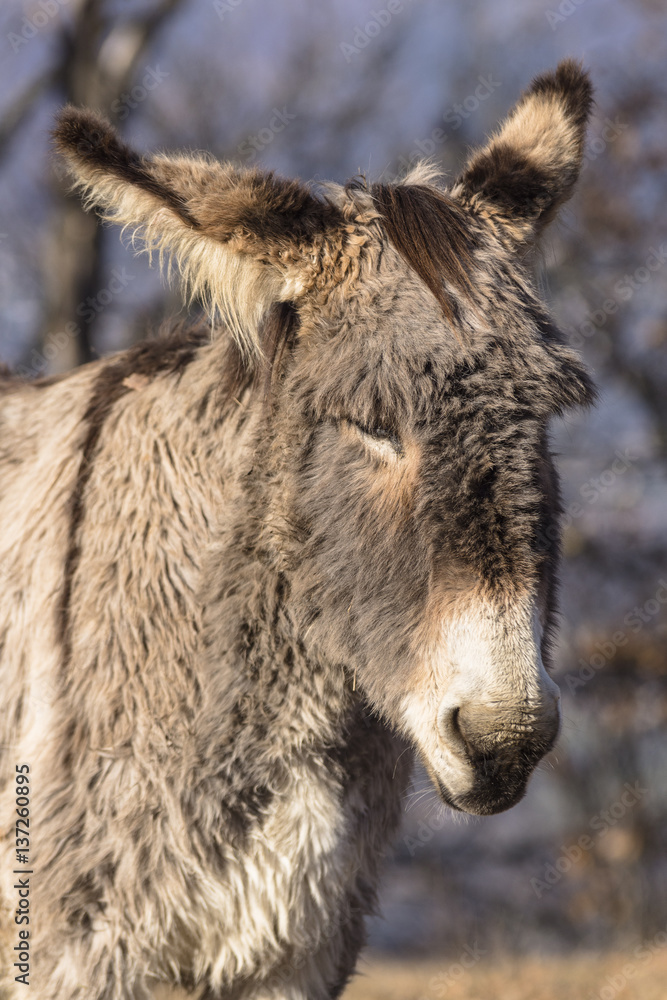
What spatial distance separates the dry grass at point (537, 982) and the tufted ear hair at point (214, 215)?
439cm

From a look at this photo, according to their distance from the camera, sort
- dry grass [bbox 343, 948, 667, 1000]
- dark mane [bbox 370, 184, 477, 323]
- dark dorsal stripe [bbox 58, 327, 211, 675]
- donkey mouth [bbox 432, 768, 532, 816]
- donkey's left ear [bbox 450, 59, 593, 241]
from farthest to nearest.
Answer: dry grass [bbox 343, 948, 667, 1000] → donkey's left ear [bbox 450, 59, 593, 241] → dark dorsal stripe [bbox 58, 327, 211, 675] → dark mane [bbox 370, 184, 477, 323] → donkey mouth [bbox 432, 768, 532, 816]

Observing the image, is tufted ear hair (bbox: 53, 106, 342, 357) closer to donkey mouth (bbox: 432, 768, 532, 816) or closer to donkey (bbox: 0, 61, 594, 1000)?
donkey (bbox: 0, 61, 594, 1000)

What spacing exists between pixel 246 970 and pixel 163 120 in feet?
33.3

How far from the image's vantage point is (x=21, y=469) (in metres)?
3.09

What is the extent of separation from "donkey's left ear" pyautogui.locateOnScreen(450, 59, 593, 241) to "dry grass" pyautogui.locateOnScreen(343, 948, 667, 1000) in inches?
174

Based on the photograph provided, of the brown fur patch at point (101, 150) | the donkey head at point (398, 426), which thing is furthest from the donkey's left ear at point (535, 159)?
the brown fur patch at point (101, 150)

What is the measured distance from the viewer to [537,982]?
5715mm

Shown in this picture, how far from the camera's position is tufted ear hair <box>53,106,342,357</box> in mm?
2250

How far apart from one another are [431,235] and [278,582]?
105cm

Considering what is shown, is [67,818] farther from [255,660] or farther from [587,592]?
[587,592]

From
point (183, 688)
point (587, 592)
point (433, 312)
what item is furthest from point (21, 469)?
point (587, 592)

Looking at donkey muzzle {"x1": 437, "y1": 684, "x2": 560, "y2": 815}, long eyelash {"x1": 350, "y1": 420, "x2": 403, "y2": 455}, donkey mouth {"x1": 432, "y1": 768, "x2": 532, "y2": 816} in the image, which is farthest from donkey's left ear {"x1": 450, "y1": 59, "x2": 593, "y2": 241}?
donkey mouth {"x1": 432, "y1": 768, "x2": 532, "y2": 816}

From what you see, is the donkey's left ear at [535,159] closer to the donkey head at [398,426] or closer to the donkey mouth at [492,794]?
the donkey head at [398,426]

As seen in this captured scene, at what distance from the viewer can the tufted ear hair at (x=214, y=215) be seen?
225 centimetres
